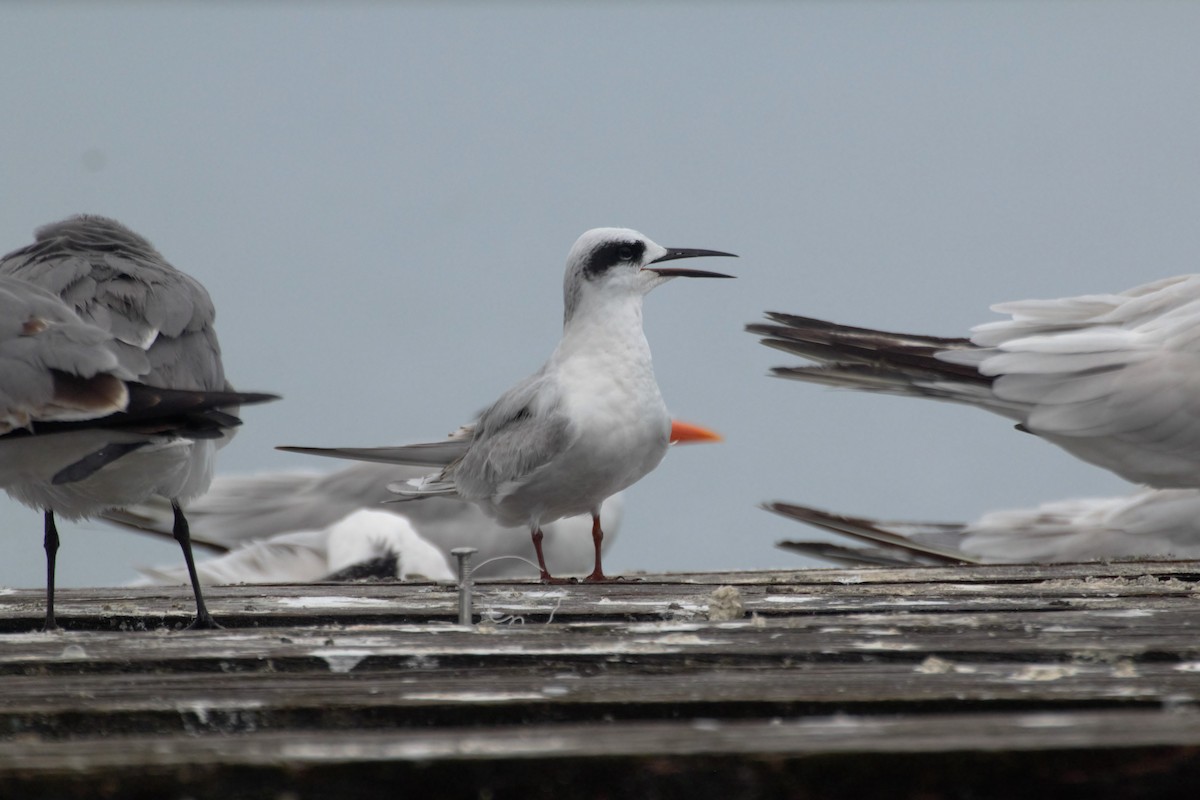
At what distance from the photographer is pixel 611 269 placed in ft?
12.9

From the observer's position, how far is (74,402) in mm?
2309

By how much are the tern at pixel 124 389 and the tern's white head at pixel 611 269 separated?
3.70ft

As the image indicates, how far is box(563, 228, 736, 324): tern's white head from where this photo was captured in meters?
3.91

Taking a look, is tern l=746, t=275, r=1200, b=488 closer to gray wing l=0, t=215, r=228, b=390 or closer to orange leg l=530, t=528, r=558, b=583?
orange leg l=530, t=528, r=558, b=583

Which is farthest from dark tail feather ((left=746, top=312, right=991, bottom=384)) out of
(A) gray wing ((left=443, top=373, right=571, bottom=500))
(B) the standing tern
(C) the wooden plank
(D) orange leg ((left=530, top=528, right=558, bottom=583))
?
(C) the wooden plank

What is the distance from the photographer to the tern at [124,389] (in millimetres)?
2260

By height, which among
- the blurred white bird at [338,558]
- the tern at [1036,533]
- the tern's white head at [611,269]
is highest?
the tern's white head at [611,269]

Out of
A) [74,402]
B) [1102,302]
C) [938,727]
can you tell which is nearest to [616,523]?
[1102,302]

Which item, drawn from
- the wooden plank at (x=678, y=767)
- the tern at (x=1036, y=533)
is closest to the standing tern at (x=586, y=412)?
the tern at (x=1036, y=533)

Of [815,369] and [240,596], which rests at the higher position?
[815,369]

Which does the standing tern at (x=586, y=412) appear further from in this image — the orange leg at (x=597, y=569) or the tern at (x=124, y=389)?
the tern at (x=124, y=389)

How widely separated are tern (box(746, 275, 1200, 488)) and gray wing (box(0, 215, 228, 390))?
75.8 inches

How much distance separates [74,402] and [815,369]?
2.57 m

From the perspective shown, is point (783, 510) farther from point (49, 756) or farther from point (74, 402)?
point (49, 756)
